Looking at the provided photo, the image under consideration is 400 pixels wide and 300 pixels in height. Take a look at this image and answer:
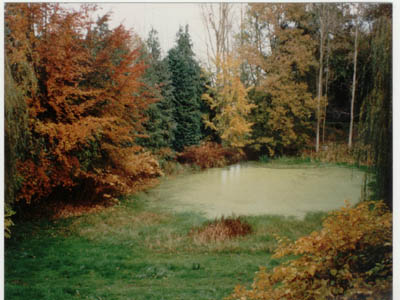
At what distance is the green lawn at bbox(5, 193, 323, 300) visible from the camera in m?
2.88

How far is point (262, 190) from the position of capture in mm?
3201

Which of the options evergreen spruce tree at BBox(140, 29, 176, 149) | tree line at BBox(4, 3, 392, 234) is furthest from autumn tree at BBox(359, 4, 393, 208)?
Result: evergreen spruce tree at BBox(140, 29, 176, 149)

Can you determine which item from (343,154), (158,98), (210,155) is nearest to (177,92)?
(158,98)

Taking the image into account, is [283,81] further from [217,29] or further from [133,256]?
[133,256]

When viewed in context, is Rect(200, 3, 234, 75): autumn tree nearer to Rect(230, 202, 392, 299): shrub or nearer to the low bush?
the low bush

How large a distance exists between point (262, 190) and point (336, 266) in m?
0.95

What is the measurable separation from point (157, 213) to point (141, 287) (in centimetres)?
71

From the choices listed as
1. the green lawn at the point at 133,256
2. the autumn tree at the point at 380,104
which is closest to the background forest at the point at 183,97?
the autumn tree at the point at 380,104

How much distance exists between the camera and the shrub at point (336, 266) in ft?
8.75

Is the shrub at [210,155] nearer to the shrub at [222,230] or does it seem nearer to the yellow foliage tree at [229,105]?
the yellow foliage tree at [229,105]

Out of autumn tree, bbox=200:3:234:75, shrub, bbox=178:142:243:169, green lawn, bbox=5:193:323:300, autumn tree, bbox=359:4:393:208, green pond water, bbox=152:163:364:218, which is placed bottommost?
green lawn, bbox=5:193:323:300

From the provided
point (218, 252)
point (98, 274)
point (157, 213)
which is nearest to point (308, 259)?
point (218, 252)

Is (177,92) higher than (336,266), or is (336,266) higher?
(177,92)

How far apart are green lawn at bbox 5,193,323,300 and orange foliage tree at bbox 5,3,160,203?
40 centimetres
